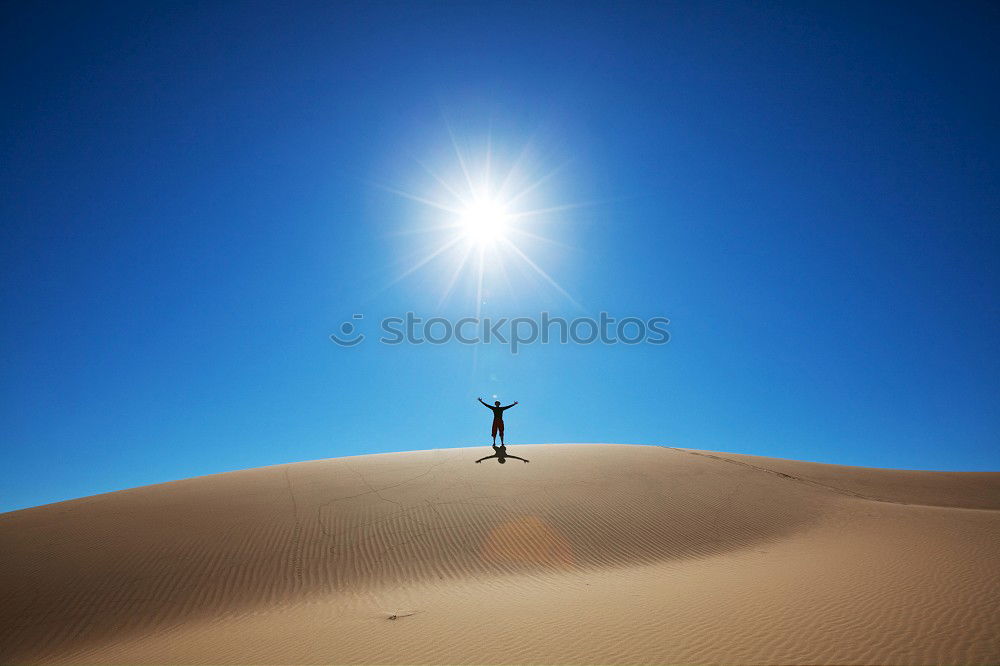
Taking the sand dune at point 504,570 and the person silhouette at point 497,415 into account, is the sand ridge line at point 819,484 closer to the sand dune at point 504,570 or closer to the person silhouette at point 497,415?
the sand dune at point 504,570

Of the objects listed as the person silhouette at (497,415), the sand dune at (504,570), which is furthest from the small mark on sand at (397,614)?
the person silhouette at (497,415)

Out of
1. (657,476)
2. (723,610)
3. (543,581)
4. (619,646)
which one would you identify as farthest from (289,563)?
(657,476)

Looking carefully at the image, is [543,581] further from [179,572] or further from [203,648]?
[179,572]

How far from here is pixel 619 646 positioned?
6082 millimetres

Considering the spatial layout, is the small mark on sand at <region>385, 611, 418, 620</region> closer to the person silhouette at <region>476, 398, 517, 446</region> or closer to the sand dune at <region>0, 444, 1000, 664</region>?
the sand dune at <region>0, 444, 1000, 664</region>

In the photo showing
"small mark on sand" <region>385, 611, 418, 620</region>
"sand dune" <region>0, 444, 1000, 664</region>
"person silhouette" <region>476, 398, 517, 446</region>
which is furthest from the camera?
"person silhouette" <region>476, 398, 517, 446</region>

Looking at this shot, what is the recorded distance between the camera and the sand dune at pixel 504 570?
251 inches

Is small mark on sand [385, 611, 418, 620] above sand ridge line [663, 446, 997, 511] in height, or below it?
below

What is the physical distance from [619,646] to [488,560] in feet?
20.6

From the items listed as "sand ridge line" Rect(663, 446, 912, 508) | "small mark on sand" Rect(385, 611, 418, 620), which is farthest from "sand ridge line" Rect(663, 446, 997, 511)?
"small mark on sand" Rect(385, 611, 418, 620)

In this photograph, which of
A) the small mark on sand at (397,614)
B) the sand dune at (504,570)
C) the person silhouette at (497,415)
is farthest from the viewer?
the person silhouette at (497,415)

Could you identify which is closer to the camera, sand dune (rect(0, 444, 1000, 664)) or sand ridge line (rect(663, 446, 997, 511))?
sand dune (rect(0, 444, 1000, 664))

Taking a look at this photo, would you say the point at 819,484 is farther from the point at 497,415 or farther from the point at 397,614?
the point at 397,614

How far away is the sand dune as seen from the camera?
20.9 feet
